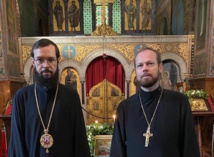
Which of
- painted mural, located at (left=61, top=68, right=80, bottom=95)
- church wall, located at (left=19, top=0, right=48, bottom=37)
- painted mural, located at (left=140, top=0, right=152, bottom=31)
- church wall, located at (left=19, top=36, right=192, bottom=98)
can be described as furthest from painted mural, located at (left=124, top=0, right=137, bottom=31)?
painted mural, located at (left=61, top=68, right=80, bottom=95)

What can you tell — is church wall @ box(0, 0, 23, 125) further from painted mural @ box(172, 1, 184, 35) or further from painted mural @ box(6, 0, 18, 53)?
painted mural @ box(172, 1, 184, 35)

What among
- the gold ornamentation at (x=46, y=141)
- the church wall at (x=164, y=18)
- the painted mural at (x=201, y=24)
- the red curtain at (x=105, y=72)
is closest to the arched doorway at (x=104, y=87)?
the red curtain at (x=105, y=72)

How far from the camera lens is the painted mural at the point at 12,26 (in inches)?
203

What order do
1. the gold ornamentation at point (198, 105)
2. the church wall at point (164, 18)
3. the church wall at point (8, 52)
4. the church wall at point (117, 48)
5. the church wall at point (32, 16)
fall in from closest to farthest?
1. the gold ornamentation at point (198, 105)
2. the church wall at point (8, 52)
3. the church wall at point (117, 48)
4. the church wall at point (32, 16)
5. the church wall at point (164, 18)

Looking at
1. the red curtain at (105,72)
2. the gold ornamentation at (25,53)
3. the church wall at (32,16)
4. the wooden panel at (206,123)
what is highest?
the church wall at (32,16)

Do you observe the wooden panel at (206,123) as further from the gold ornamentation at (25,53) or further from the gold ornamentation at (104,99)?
the gold ornamentation at (25,53)

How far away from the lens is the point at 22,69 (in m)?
5.99

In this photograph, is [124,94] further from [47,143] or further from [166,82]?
[47,143]

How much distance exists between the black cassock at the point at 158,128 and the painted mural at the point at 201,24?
4.59 meters

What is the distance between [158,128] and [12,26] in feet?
18.5

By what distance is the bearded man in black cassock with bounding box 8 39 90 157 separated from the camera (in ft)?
4.93

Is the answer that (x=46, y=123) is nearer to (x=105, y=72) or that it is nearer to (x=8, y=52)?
(x=8, y=52)

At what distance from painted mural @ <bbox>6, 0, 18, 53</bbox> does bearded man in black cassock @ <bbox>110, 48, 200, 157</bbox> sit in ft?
16.2

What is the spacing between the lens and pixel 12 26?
540 cm
